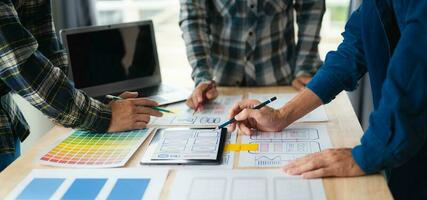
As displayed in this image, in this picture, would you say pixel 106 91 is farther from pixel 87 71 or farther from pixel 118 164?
pixel 118 164

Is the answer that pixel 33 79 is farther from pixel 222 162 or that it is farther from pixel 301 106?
pixel 301 106

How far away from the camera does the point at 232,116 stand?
1.28 m

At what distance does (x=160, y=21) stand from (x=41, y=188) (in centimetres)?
→ 215

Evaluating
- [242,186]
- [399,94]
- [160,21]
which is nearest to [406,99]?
[399,94]

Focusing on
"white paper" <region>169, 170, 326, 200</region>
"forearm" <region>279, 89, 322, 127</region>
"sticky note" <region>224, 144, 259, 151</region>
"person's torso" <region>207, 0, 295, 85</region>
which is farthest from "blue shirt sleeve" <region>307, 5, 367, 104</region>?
"person's torso" <region>207, 0, 295, 85</region>

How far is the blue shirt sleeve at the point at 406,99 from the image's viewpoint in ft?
2.67

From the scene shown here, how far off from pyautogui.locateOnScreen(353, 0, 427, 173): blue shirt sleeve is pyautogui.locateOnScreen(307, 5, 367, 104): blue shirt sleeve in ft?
1.20

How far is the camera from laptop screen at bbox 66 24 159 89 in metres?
1.60

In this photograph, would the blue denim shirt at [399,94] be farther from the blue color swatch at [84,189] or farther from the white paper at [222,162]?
the blue color swatch at [84,189]

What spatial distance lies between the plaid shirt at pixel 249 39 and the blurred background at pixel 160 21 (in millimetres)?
363

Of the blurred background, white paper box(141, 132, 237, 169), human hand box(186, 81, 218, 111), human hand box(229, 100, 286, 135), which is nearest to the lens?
white paper box(141, 132, 237, 169)

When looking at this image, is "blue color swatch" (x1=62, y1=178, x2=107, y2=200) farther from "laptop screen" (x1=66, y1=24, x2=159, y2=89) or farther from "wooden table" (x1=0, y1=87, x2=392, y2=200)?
"laptop screen" (x1=66, y1=24, x2=159, y2=89)

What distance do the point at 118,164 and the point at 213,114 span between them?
1.42 ft

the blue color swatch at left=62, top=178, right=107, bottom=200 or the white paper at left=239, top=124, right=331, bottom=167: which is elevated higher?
the blue color swatch at left=62, top=178, right=107, bottom=200
